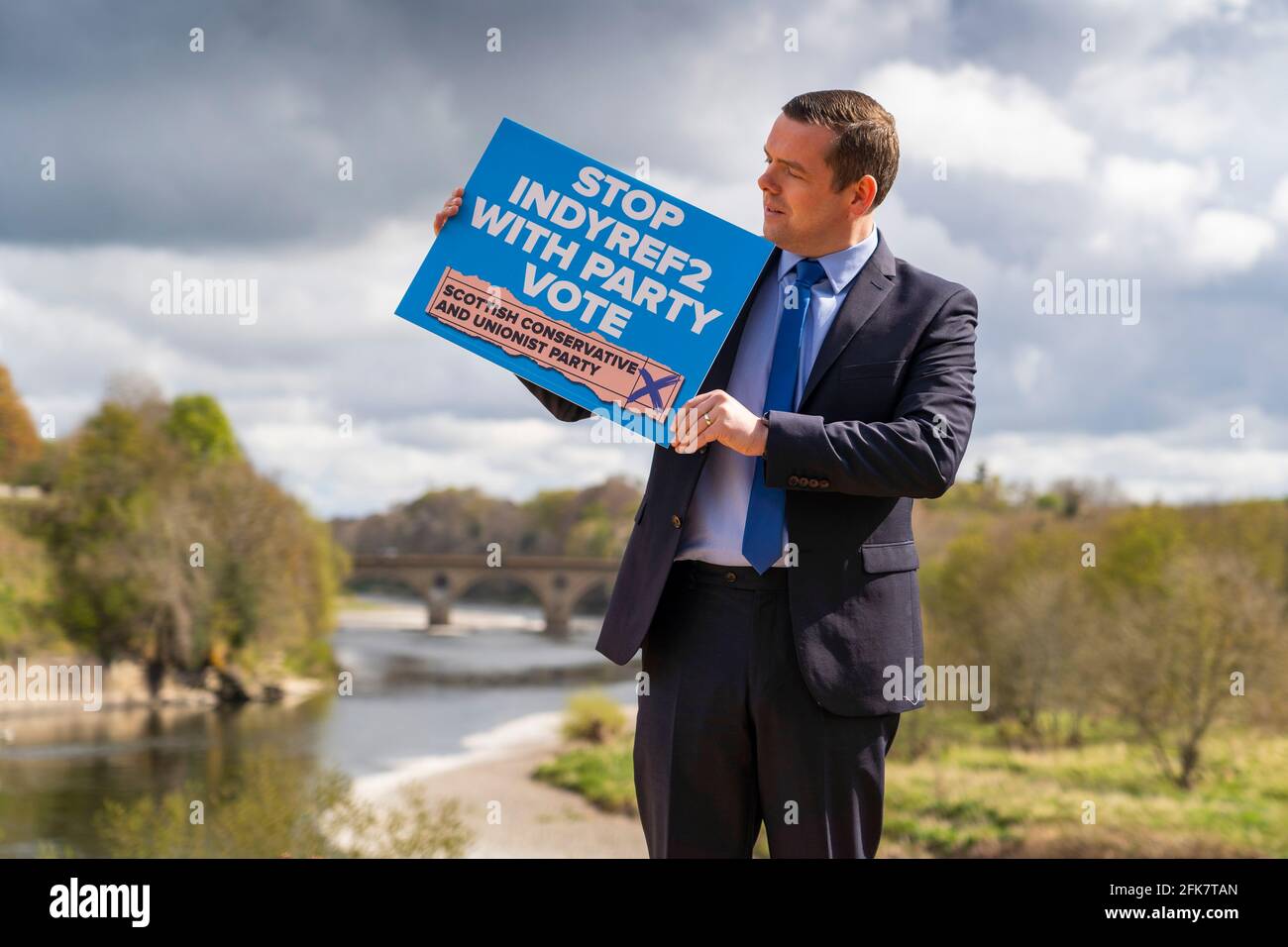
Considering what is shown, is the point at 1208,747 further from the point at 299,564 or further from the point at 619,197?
the point at 619,197

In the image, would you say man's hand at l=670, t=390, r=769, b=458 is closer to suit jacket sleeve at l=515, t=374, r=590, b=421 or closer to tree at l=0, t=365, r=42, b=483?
suit jacket sleeve at l=515, t=374, r=590, b=421

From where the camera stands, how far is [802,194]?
2.55 m

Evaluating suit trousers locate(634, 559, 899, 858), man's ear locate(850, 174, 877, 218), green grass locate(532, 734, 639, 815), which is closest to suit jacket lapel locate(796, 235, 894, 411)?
man's ear locate(850, 174, 877, 218)

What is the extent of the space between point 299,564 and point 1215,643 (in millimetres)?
25656

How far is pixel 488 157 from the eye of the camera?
2750 mm

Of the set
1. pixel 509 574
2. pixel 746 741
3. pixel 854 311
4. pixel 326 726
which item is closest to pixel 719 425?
pixel 854 311

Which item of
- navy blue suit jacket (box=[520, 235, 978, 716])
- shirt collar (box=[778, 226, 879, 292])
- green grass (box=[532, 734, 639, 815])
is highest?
shirt collar (box=[778, 226, 879, 292])

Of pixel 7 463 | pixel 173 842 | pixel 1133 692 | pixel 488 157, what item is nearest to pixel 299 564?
pixel 7 463

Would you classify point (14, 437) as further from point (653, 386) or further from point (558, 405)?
point (653, 386)

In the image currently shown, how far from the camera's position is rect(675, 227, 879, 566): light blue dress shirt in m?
2.59

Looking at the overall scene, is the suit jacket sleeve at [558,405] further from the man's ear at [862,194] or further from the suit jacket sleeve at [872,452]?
the man's ear at [862,194]

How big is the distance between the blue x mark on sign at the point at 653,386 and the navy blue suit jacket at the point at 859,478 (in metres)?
0.12

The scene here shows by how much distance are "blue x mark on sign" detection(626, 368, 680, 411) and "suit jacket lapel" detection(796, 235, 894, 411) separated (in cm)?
27

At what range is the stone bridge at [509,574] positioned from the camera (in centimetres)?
4797
